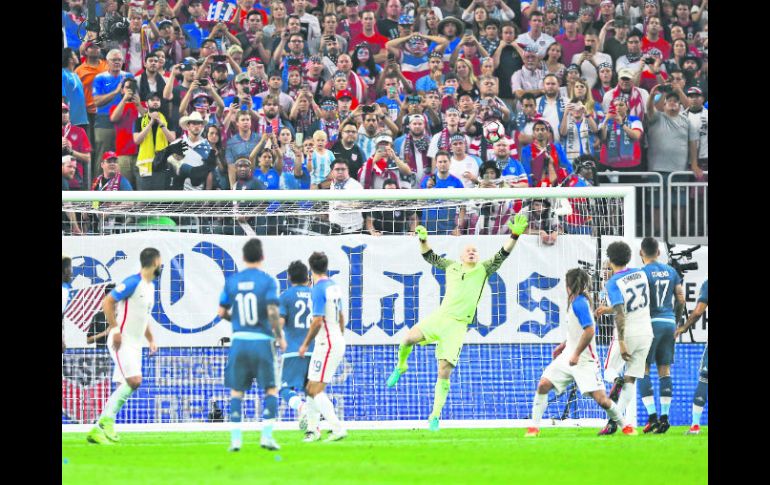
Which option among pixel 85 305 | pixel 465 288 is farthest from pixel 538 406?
pixel 85 305

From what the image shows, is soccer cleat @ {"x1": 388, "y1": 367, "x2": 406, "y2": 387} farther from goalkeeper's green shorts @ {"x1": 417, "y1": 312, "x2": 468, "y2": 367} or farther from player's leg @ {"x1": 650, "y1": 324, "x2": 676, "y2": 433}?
player's leg @ {"x1": 650, "y1": 324, "x2": 676, "y2": 433}

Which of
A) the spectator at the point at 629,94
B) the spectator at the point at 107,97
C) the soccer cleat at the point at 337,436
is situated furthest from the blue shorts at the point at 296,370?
the spectator at the point at 629,94

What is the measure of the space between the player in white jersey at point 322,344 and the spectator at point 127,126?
5.86 metres

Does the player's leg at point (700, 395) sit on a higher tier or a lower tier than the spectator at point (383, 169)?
lower

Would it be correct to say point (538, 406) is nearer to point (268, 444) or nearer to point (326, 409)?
point (326, 409)

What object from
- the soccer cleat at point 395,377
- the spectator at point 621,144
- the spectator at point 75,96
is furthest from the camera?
the spectator at point 621,144

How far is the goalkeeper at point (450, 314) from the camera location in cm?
1330

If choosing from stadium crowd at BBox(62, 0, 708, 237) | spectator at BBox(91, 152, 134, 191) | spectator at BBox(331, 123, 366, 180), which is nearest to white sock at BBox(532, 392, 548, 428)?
stadium crowd at BBox(62, 0, 708, 237)

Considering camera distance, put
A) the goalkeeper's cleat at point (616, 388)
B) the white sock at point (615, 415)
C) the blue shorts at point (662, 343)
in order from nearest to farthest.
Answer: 1. the white sock at point (615, 415)
2. the blue shorts at point (662, 343)
3. the goalkeeper's cleat at point (616, 388)

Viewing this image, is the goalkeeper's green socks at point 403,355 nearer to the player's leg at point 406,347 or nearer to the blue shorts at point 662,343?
the player's leg at point 406,347

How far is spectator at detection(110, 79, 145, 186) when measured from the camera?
1750cm

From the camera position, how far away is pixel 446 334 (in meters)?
13.3
